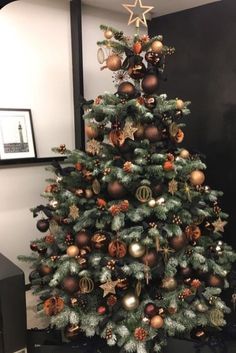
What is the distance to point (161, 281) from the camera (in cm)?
169

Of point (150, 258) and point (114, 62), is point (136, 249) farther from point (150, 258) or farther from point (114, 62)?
point (114, 62)

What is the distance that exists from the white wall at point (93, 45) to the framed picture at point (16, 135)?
51 centimetres

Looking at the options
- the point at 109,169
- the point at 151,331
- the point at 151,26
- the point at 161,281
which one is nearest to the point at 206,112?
the point at 151,26

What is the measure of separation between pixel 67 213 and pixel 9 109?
0.76m

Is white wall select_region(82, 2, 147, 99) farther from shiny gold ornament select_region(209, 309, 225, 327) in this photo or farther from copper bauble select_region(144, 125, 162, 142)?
shiny gold ornament select_region(209, 309, 225, 327)

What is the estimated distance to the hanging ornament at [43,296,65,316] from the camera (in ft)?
5.33

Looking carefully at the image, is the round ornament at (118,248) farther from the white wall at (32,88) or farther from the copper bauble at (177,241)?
the white wall at (32,88)

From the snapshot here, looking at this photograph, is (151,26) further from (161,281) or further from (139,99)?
(161,281)

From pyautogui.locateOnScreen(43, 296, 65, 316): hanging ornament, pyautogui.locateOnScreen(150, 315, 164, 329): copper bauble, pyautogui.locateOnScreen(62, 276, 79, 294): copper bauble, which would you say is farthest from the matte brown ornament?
pyautogui.locateOnScreen(43, 296, 65, 316): hanging ornament

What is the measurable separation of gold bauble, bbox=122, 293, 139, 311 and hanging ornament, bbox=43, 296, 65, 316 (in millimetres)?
289

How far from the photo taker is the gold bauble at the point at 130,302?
1.57 m

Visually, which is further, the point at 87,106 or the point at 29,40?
the point at 29,40

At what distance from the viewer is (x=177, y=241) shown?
163 centimetres

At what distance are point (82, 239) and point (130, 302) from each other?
1.16 ft
